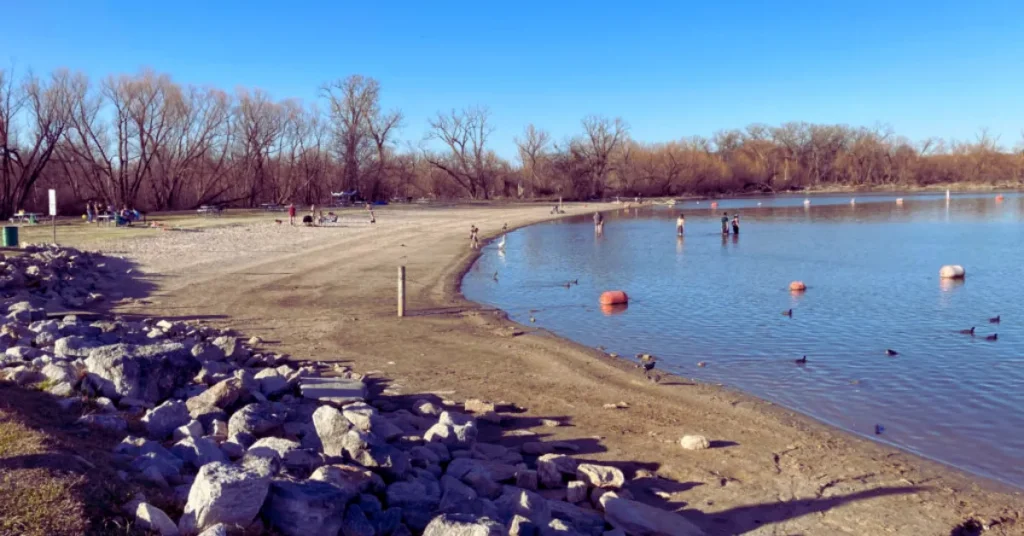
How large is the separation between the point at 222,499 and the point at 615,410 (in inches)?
238

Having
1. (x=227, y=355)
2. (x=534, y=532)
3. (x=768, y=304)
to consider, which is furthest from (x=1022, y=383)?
(x=227, y=355)

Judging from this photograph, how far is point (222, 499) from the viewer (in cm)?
460

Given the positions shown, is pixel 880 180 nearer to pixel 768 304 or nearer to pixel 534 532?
pixel 768 304

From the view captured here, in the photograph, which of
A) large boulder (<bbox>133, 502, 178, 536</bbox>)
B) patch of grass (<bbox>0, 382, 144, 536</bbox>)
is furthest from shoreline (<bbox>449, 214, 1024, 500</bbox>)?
patch of grass (<bbox>0, 382, 144, 536</bbox>)

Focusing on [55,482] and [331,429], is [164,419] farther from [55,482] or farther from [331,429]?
[55,482]

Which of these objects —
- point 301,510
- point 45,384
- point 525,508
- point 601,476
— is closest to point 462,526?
point 525,508

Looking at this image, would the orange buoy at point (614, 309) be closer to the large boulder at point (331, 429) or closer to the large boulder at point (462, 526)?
the large boulder at point (331, 429)

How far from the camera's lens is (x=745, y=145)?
140 metres

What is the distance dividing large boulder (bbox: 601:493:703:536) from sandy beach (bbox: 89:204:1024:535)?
1.18 feet

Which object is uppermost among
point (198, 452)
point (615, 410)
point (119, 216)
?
point (119, 216)

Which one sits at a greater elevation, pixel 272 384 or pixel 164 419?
pixel 164 419

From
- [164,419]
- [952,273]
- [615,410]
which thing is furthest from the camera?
[952,273]

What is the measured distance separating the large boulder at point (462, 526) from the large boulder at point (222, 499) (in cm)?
110

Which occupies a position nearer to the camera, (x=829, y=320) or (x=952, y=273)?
(x=829, y=320)
